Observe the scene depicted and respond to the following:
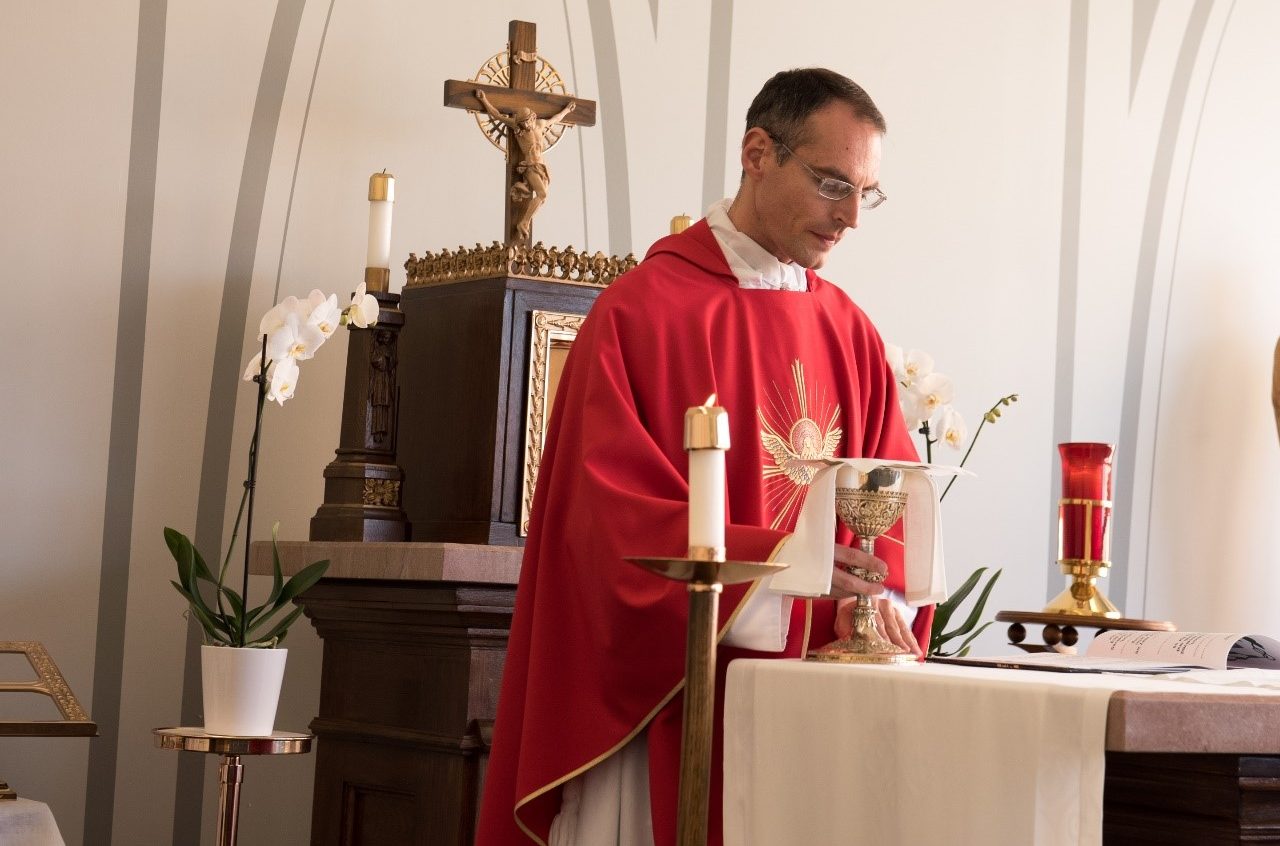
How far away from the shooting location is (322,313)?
310 centimetres

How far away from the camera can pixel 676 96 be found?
4254 mm

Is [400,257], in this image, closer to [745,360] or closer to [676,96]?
[676,96]

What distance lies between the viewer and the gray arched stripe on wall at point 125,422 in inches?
135

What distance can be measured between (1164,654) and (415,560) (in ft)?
4.22

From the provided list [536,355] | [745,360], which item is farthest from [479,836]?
[536,355]

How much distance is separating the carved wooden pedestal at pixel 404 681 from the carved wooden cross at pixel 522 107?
2.65ft

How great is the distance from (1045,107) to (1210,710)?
366 cm

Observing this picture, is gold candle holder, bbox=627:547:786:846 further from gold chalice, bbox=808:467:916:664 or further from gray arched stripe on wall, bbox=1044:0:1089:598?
gray arched stripe on wall, bbox=1044:0:1089:598

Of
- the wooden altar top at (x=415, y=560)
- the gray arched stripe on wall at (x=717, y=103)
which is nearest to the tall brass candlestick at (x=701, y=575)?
the wooden altar top at (x=415, y=560)

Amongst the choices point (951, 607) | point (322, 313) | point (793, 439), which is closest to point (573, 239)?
point (322, 313)

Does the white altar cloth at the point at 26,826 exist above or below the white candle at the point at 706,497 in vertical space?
below

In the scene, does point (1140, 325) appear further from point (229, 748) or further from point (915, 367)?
point (229, 748)

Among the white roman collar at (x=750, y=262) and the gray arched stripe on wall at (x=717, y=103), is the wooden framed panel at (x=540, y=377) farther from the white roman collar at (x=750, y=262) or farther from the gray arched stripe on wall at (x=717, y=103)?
the gray arched stripe on wall at (x=717, y=103)

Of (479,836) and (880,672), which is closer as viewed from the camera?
(880,672)
